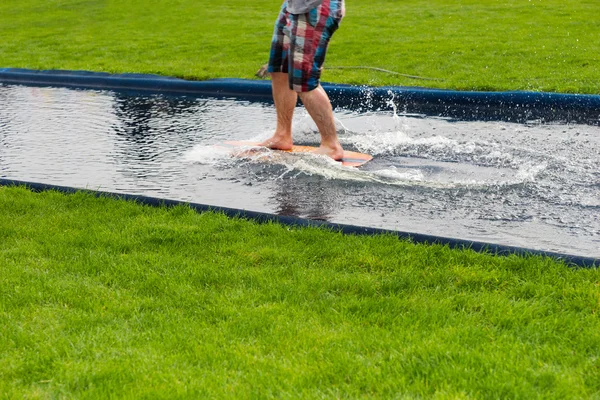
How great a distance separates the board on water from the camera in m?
4.87

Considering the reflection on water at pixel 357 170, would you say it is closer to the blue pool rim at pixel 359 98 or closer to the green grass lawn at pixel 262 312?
the blue pool rim at pixel 359 98

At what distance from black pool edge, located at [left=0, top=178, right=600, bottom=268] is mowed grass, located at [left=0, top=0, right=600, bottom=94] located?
3886mm

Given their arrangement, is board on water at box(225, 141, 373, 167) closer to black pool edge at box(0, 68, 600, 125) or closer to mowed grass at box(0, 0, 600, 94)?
black pool edge at box(0, 68, 600, 125)

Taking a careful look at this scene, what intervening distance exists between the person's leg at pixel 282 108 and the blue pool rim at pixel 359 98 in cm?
151

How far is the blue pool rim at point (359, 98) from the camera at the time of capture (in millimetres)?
4273

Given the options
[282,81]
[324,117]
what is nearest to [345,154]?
[324,117]

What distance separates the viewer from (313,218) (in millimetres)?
3764

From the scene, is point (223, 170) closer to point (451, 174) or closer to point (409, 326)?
point (451, 174)

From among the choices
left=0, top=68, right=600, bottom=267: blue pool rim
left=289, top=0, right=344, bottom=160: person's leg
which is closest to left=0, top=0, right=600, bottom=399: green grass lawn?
left=0, top=68, right=600, bottom=267: blue pool rim

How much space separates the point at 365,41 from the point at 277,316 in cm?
816

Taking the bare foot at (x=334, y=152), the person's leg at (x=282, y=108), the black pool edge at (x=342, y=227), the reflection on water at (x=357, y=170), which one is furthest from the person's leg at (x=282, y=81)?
the black pool edge at (x=342, y=227)

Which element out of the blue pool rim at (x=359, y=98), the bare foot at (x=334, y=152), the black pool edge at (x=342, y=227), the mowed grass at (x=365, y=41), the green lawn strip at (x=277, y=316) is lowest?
the green lawn strip at (x=277, y=316)

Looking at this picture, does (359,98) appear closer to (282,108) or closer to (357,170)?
(282,108)

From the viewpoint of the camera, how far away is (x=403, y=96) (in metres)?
6.85
